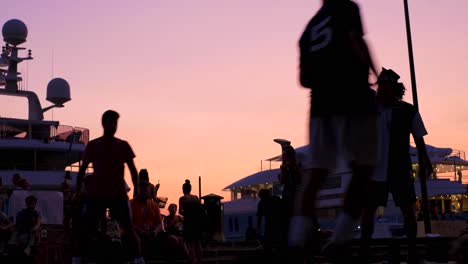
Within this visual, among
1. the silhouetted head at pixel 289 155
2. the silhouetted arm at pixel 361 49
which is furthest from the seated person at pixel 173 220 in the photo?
the silhouetted arm at pixel 361 49

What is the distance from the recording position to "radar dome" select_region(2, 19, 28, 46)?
44.0 meters

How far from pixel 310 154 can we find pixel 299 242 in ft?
1.98

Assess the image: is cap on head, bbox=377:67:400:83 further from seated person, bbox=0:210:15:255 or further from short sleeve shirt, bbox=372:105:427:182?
seated person, bbox=0:210:15:255

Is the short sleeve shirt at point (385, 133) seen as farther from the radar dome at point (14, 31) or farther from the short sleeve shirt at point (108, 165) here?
the radar dome at point (14, 31)

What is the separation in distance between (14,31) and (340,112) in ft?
142

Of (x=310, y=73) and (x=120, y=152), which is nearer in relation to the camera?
(x=310, y=73)

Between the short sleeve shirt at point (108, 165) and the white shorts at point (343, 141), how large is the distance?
3465 mm

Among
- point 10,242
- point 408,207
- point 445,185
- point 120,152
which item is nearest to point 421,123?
point 408,207

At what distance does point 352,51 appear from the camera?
409cm

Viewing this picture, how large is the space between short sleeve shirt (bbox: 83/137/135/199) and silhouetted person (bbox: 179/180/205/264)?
3913 millimetres

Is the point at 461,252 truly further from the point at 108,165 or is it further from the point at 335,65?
the point at 108,165

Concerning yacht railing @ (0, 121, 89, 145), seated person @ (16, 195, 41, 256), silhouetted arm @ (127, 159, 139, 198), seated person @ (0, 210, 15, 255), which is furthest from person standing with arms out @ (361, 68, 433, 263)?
yacht railing @ (0, 121, 89, 145)

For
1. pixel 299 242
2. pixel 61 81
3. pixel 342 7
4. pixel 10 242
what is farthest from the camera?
pixel 61 81

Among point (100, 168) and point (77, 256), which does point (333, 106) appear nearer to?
point (100, 168)
